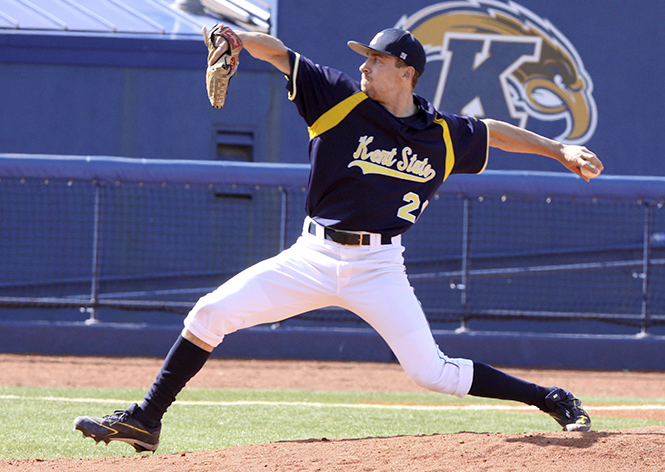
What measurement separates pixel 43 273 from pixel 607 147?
7221mm

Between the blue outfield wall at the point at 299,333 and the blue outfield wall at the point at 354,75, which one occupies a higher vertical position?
the blue outfield wall at the point at 354,75

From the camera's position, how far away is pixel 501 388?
3.55m

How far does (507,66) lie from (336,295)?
749 centimetres

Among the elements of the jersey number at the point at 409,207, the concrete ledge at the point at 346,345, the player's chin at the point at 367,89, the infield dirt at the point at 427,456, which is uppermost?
the player's chin at the point at 367,89

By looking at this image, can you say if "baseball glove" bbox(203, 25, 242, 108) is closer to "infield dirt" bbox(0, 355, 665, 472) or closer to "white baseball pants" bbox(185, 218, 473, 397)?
"white baseball pants" bbox(185, 218, 473, 397)

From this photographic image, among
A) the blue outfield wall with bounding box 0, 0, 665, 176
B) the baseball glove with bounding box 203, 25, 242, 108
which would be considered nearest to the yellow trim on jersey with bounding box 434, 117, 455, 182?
the baseball glove with bounding box 203, 25, 242, 108

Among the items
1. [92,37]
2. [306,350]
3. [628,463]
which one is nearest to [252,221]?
[306,350]

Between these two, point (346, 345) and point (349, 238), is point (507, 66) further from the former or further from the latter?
point (349, 238)

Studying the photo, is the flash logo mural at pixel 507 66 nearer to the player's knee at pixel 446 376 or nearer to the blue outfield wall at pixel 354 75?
the blue outfield wall at pixel 354 75

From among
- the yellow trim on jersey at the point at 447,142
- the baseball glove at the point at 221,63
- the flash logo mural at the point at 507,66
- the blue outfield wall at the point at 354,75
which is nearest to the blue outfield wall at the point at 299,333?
the blue outfield wall at the point at 354,75

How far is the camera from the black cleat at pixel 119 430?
10.6 feet

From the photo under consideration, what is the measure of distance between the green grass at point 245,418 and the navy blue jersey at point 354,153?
1.46 metres

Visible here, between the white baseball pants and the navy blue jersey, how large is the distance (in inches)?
4.9

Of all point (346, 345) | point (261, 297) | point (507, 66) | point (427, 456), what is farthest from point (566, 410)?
point (507, 66)
